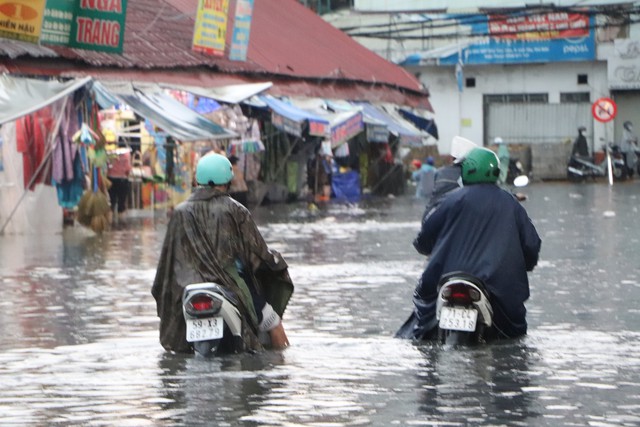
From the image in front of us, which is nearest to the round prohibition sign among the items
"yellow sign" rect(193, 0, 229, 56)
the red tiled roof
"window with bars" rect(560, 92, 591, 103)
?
"window with bars" rect(560, 92, 591, 103)

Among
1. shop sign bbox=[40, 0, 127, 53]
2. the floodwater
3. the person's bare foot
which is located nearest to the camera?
the floodwater

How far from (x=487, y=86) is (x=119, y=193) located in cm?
2817

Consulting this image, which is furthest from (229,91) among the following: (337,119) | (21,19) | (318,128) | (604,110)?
(604,110)

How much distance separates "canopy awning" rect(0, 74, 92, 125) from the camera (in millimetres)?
21438

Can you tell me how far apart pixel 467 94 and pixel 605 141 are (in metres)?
5.35

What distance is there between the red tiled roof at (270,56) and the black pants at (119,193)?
198cm

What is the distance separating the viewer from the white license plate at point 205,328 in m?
9.12

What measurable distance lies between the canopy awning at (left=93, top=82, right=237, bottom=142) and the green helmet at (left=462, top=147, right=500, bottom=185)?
14494mm

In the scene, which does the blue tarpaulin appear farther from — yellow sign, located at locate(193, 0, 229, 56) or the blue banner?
the blue banner

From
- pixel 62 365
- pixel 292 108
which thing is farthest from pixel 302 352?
pixel 292 108

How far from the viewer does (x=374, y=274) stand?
623 inches

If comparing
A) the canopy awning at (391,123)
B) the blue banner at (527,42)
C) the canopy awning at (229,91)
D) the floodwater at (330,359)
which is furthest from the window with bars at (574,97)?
the floodwater at (330,359)

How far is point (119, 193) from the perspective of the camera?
93.1 ft

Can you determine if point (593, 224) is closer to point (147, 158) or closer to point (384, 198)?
point (147, 158)
